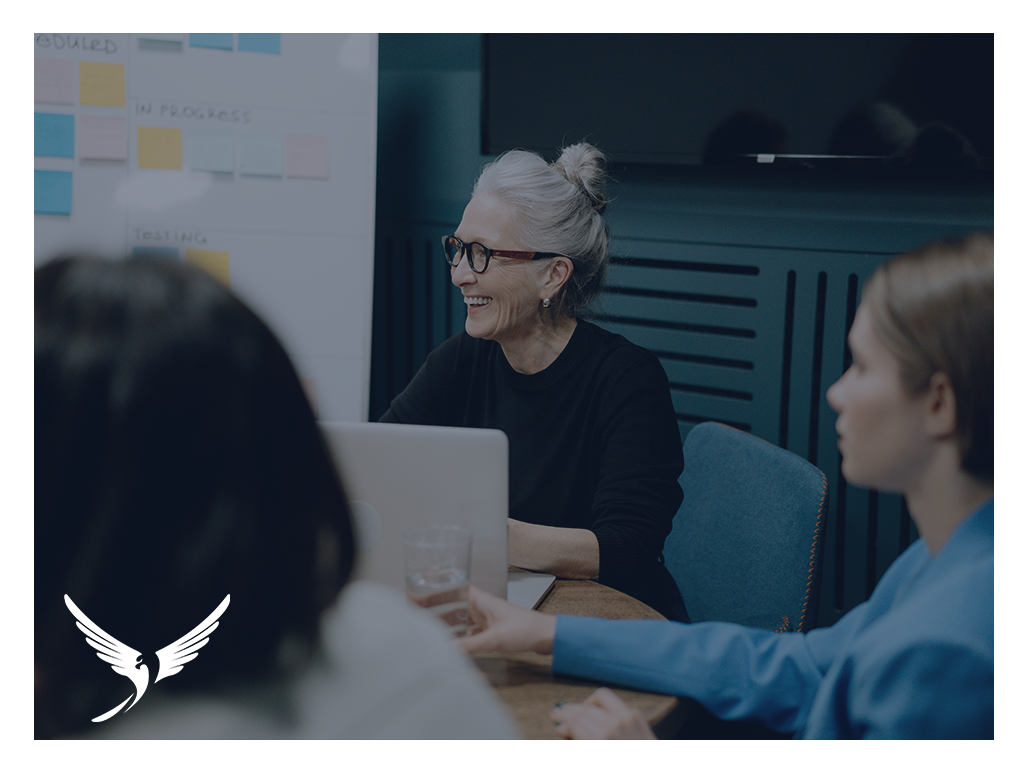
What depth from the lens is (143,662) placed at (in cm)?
56

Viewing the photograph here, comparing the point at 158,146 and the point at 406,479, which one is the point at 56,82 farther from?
the point at 406,479

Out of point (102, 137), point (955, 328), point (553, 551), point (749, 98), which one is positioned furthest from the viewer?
point (102, 137)

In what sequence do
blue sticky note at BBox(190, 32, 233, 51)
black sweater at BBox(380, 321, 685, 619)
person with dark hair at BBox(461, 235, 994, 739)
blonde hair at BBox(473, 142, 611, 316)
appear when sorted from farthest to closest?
1. blue sticky note at BBox(190, 32, 233, 51)
2. blonde hair at BBox(473, 142, 611, 316)
3. black sweater at BBox(380, 321, 685, 619)
4. person with dark hair at BBox(461, 235, 994, 739)

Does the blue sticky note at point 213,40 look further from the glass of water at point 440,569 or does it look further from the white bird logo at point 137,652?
the white bird logo at point 137,652

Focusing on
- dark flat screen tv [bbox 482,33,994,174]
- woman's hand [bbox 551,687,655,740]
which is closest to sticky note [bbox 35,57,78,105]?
dark flat screen tv [bbox 482,33,994,174]

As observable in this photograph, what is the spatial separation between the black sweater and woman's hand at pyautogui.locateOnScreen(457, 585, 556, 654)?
31 cm

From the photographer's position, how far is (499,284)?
1.62m

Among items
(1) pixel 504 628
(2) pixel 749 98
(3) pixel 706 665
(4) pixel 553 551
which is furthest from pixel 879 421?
(2) pixel 749 98

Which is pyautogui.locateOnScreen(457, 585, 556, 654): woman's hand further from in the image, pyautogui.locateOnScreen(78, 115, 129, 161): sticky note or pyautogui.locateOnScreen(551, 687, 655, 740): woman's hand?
pyautogui.locateOnScreen(78, 115, 129, 161): sticky note

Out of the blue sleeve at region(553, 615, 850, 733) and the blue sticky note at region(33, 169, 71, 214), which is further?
the blue sticky note at region(33, 169, 71, 214)

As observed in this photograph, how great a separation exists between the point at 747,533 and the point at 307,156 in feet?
5.07

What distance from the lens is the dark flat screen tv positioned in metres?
1.74

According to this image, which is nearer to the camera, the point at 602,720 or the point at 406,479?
the point at 602,720

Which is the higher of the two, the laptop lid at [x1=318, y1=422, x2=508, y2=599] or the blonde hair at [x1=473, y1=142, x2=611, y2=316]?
the blonde hair at [x1=473, y1=142, x2=611, y2=316]
